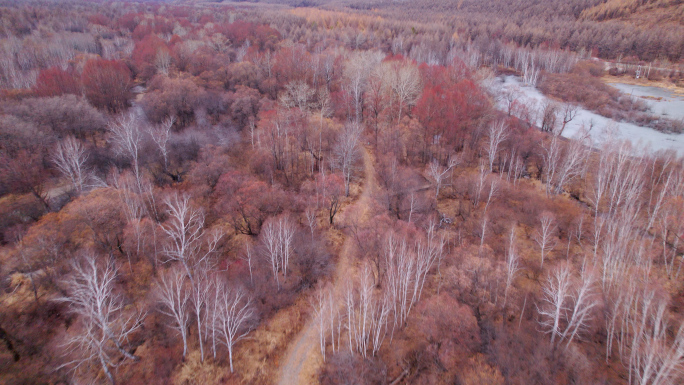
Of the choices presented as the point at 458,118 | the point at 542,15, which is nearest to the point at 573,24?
the point at 542,15

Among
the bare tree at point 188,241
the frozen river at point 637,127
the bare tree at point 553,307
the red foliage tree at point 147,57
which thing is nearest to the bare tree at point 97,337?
the bare tree at point 188,241

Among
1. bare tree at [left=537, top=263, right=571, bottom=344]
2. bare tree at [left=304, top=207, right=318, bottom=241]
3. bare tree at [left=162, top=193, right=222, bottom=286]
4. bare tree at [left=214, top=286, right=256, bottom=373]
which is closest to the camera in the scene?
bare tree at [left=537, top=263, right=571, bottom=344]

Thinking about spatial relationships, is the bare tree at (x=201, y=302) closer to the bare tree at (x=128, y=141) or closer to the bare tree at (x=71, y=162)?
the bare tree at (x=128, y=141)

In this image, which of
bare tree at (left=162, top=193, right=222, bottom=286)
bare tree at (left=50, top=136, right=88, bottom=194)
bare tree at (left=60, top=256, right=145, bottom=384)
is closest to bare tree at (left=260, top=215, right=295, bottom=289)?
bare tree at (left=162, top=193, right=222, bottom=286)

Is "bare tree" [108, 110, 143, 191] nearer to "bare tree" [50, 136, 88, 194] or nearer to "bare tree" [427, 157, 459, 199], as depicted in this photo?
"bare tree" [50, 136, 88, 194]

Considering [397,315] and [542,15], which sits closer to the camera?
[397,315]

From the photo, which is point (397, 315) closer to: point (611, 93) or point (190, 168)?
point (190, 168)
